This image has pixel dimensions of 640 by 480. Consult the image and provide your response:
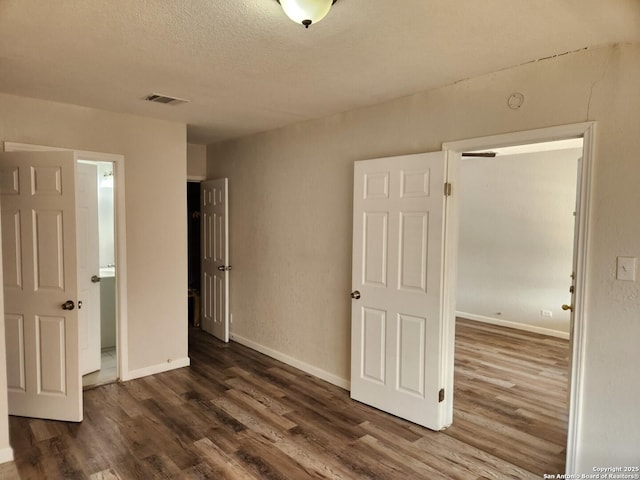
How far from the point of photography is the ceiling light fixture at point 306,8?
5.16ft

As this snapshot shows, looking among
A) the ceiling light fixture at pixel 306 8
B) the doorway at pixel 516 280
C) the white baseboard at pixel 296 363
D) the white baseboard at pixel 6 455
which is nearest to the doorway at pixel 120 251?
the white baseboard at pixel 6 455

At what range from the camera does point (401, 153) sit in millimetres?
3137

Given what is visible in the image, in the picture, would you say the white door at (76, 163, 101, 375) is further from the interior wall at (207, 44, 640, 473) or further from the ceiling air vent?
the interior wall at (207, 44, 640, 473)

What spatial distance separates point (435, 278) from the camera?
9.40ft

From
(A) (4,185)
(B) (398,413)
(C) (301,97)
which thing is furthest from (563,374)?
(A) (4,185)

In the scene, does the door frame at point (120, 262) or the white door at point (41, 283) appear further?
the door frame at point (120, 262)

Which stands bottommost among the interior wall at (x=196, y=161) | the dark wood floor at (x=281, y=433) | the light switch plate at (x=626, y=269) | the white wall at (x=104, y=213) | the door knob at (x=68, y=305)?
the dark wood floor at (x=281, y=433)

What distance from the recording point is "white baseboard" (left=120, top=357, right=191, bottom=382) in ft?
12.4

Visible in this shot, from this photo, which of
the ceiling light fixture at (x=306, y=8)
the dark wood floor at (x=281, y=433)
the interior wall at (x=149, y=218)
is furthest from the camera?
the interior wall at (x=149, y=218)

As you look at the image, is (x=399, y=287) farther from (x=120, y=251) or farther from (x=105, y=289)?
(x=105, y=289)

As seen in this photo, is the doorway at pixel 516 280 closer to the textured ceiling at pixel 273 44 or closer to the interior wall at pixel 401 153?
the interior wall at pixel 401 153

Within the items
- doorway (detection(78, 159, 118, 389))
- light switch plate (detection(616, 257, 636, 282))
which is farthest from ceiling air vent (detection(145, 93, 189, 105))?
light switch plate (detection(616, 257, 636, 282))

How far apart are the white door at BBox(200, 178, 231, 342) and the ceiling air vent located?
1.55 m

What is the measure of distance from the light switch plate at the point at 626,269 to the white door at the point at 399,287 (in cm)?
101
